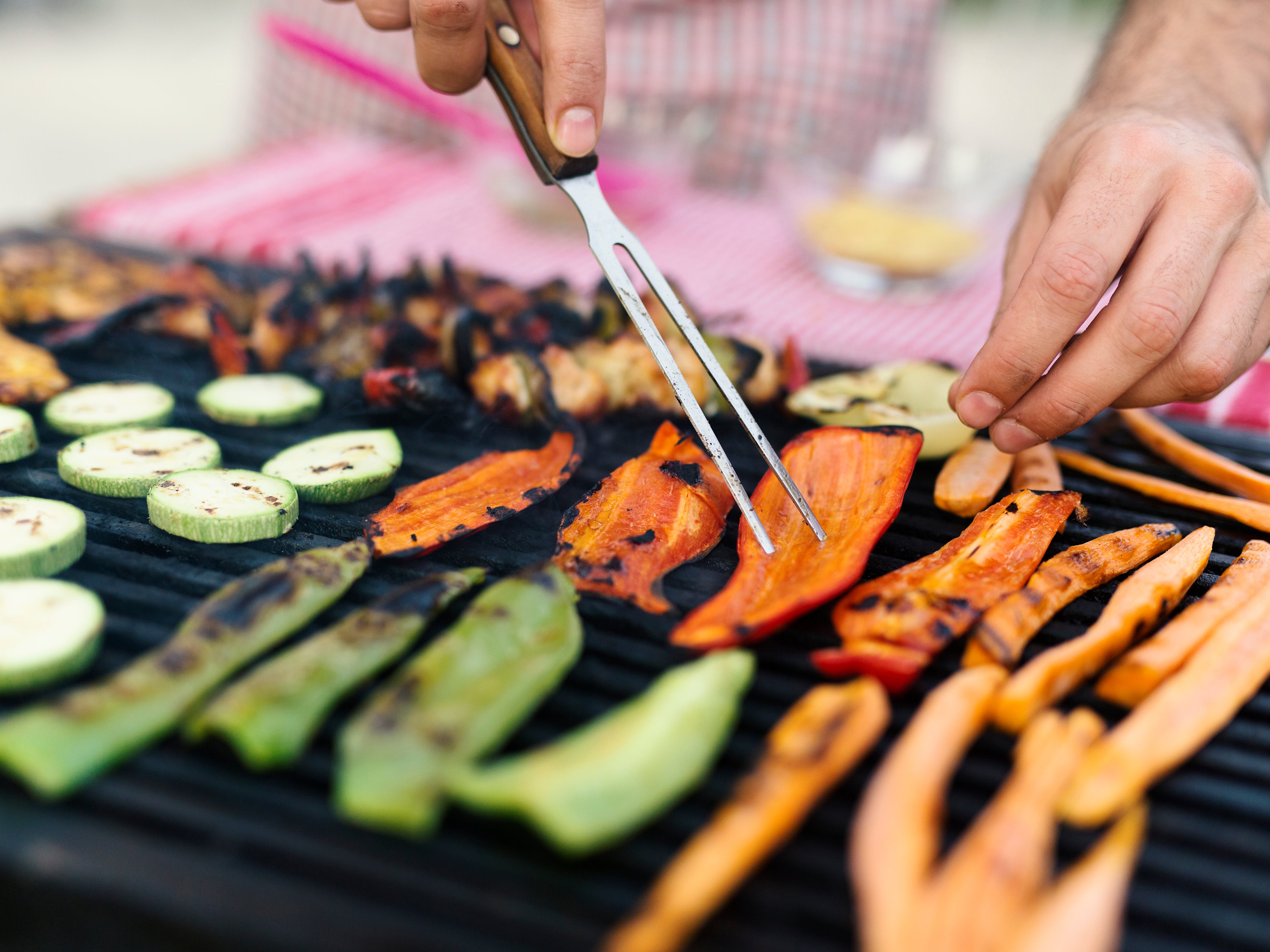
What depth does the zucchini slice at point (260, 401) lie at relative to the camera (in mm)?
2848

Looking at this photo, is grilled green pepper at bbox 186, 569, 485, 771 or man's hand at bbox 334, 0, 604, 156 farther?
man's hand at bbox 334, 0, 604, 156

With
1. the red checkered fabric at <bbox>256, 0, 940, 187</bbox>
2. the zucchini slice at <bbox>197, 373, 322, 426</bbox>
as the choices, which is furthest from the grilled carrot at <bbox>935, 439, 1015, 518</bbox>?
the red checkered fabric at <bbox>256, 0, 940, 187</bbox>

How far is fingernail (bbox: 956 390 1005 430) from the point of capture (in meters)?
2.45

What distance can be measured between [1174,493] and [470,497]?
81.9 inches

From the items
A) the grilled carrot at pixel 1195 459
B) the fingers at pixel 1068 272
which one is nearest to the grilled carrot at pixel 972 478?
the fingers at pixel 1068 272

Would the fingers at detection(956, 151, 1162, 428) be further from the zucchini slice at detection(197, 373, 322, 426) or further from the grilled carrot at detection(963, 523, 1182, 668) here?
the zucchini slice at detection(197, 373, 322, 426)

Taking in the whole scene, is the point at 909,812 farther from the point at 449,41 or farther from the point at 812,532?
the point at 449,41

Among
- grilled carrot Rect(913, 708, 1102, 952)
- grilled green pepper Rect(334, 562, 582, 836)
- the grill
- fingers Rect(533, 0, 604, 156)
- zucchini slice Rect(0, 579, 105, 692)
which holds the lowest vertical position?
the grill

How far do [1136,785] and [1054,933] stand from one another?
1.47 feet

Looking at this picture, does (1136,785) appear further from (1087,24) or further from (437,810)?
(1087,24)

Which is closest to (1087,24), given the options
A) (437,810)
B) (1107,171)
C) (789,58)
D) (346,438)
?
(789,58)

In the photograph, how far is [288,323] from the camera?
3240 millimetres

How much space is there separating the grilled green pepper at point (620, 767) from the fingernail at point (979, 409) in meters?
1.09

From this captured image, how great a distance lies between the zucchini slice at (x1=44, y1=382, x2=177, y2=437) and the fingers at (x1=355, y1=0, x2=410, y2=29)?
4.43 ft
